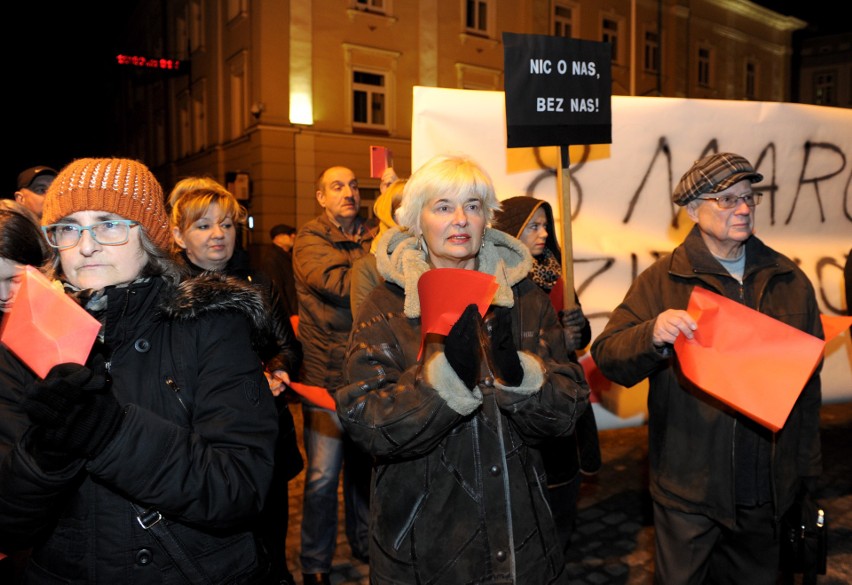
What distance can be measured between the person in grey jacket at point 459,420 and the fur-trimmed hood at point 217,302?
35 centimetres

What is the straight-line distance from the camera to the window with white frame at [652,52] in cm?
2600

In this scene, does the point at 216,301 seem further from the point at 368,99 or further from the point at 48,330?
the point at 368,99

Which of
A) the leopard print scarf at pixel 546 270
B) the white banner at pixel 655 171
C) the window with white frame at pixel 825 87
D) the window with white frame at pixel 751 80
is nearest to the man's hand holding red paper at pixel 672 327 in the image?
the leopard print scarf at pixel 546 270

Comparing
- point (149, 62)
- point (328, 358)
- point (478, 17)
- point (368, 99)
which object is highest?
point (478, 17)

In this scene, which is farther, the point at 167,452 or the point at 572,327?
the point at 572,327

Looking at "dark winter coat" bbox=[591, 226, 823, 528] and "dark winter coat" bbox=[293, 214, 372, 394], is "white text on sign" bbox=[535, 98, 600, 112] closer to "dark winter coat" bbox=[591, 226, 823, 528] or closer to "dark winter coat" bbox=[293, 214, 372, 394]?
"dark winter coat" bbox=[591, 226, 823, 528]

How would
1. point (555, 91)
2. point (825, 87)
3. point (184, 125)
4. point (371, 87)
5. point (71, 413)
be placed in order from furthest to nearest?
point (825, 87), point (184, 125), point (371, 87), point (555, 91), point (71, 413)

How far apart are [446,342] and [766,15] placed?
35519 mm

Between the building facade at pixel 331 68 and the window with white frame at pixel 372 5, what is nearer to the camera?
the building facade at pixel 331 68

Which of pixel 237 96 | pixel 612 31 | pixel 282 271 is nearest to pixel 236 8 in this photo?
pixel 237 96

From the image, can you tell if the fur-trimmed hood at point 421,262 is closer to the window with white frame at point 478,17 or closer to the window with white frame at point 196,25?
the window with white frame at point 478,17

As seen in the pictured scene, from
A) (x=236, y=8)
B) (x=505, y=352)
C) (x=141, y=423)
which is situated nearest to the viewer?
(x=141, y=423)

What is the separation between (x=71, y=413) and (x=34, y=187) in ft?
13.4

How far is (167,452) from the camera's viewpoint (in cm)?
158
